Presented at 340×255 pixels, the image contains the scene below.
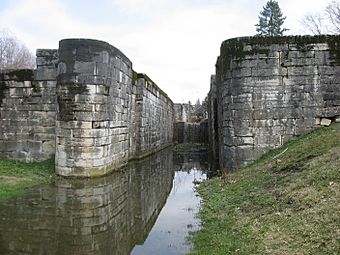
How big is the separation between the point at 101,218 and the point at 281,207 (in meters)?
2.81

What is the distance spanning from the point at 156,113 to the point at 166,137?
4.74m

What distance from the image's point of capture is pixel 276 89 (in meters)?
10.0

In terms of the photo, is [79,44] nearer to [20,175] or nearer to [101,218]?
[20,175]

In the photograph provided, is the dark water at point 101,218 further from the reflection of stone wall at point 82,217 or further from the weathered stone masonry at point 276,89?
the weathered stone masonry at point 276,89

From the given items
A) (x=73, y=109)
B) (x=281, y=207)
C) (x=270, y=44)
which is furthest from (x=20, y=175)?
(x=270, y=44)

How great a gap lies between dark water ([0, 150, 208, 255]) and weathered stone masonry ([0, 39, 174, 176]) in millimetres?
837

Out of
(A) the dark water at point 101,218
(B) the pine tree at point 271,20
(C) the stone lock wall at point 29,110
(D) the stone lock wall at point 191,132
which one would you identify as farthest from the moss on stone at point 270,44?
(B) the pine tree at point 271,20

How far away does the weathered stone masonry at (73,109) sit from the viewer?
9.43 meters

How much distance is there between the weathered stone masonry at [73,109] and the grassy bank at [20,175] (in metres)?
0.38

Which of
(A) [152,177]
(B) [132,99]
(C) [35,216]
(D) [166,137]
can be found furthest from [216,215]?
(D) [166,137]

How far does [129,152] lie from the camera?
43.9ft

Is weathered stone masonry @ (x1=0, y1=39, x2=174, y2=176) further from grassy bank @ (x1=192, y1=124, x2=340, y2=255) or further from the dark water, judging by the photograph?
grassy bank @ (x1=192, y1=124, x2=340, y2=255)

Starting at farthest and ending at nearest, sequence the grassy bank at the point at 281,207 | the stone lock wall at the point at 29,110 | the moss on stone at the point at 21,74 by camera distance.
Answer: the moss on stone at the point at 21,74 < the stone lock wall at the point at 29,110 < the grassy bank at the point at 281,207

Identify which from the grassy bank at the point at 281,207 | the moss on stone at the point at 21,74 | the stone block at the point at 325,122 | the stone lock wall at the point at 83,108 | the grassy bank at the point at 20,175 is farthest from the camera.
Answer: the moss on stone at the point at 21,74
